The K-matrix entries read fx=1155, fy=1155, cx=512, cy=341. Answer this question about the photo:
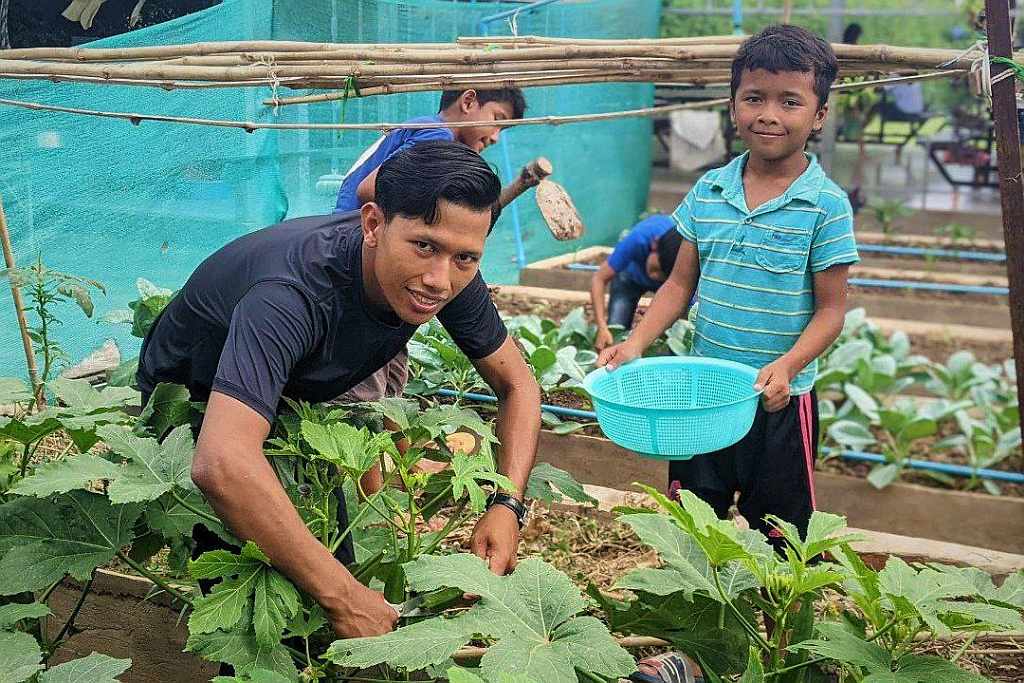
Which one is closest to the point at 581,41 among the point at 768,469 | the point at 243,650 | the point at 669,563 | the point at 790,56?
the point at 790,56

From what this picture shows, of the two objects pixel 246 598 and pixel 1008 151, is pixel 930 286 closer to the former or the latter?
pixel 1008 151

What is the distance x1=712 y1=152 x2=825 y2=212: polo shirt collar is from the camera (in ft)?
9.11

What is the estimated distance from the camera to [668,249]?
14.6 feet

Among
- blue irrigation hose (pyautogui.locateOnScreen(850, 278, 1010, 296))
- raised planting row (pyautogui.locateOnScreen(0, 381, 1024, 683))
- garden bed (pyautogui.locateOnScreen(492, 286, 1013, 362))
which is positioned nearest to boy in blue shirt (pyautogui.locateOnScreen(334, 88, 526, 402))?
raised planting row (pyautogui.locateOnScreen(0, 381, 1024, 683))

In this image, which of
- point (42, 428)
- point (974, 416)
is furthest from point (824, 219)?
point (974, 416)

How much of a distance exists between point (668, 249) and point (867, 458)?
42.7 inches

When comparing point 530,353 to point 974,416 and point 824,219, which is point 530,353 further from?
point 974,416

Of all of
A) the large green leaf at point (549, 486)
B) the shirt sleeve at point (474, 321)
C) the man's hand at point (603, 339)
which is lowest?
the man's hand at point (603, 339)

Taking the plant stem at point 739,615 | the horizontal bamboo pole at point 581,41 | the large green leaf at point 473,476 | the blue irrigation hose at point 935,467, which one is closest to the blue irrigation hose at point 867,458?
the blue irrigation hose at point 935,467

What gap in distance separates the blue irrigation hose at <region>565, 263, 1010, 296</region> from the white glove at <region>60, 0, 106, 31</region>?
139 inches

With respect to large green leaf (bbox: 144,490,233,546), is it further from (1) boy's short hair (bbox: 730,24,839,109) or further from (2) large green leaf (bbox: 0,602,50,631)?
(1) boy's short hair (bbox: 730,24,839,109)

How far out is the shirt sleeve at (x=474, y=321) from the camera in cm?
223

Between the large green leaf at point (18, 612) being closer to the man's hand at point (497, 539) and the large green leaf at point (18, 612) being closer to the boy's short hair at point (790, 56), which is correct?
the man's hand at point (497, 539)

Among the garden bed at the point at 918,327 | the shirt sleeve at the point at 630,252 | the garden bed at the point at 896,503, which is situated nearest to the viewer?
the garden bed at the point at 896,503
